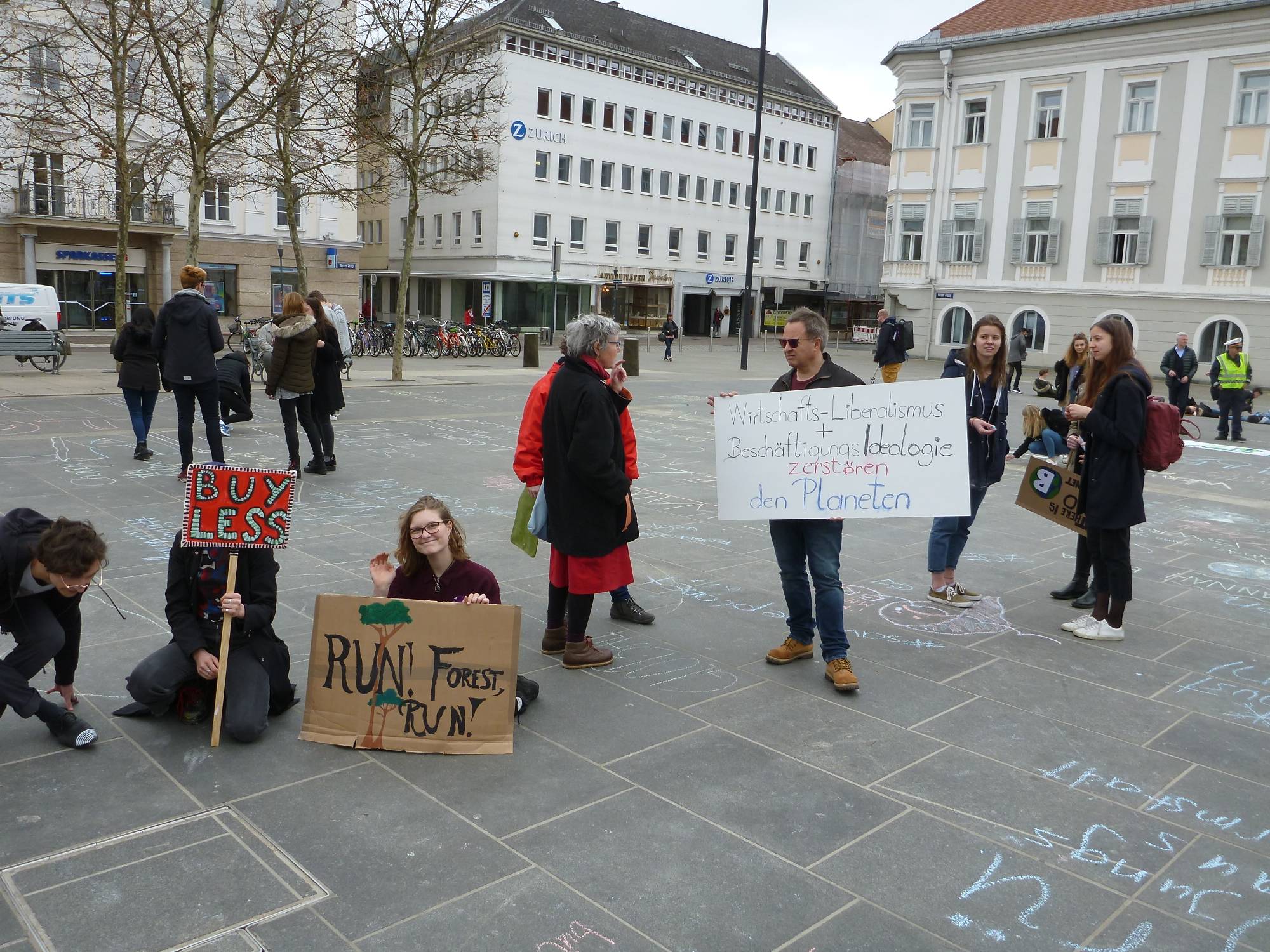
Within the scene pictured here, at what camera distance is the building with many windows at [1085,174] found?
3300cm

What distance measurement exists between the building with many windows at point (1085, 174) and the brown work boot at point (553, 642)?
32935 mm

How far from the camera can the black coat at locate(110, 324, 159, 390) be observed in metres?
10.7

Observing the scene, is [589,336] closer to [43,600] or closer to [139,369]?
[43,600]

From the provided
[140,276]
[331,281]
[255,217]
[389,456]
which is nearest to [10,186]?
[140,276]

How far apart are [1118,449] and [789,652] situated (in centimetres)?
217

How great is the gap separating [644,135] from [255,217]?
21.4 m

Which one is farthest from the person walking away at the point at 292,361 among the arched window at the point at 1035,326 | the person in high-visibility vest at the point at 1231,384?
the arched window at the point at 1035,326

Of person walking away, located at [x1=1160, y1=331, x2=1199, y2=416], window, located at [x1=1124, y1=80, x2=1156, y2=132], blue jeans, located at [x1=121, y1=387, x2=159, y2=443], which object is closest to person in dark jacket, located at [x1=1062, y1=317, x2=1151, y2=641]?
blue jeans, located at [x1=121, y1=387, x2=159, y2=443]

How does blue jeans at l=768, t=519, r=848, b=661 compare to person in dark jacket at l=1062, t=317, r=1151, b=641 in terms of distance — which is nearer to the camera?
blue jeans at l=768, t=519, r=848, b=661

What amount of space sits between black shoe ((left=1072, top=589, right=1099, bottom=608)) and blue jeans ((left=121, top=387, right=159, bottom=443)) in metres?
8.79

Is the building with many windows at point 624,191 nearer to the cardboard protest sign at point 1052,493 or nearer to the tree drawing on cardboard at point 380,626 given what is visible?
the cardboard protest sign at point 1052,493

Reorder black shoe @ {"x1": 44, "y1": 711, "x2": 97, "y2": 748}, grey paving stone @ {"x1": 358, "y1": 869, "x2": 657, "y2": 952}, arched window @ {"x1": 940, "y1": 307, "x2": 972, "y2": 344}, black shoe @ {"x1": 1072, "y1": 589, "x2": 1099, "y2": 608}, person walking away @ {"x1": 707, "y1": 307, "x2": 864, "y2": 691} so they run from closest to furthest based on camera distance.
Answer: grey paving stone @ {"x1": 358, "y1": 869, "x2": 657, "y2": 952} < black shoe @ {"x1": 44, "y1": 711, "x2": 97, "y2": 748} < person walking away @ {"x1": 707, "y1": 307, "x2": 864, "y2": 691} < black shoe @ {"x1": 1072, "y1": 589, "x2": 1099, "y2": 608} < arched window @ {"x1": 940, "y1": 307, "x2": 972, "y2": 344}

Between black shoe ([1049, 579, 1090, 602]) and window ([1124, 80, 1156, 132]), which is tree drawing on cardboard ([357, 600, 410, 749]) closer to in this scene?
black shoe ([1049, 579, 1090, 602])

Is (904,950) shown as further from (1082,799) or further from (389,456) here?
(389,456)
